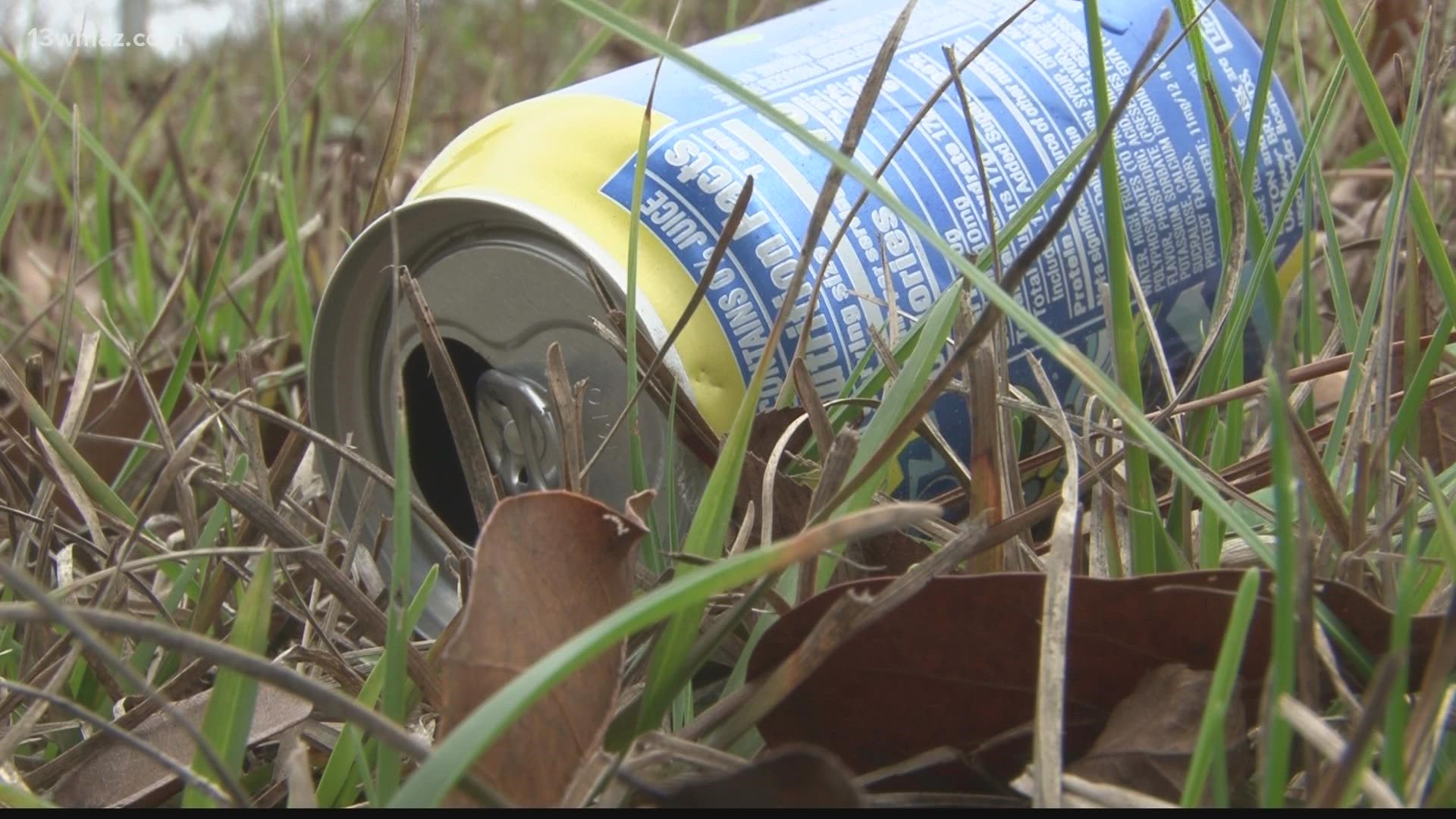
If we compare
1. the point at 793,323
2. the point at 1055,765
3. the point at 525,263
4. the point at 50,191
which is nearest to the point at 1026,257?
the point at 1055,765

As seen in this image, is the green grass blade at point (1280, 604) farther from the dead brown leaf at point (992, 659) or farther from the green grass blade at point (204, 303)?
the green grass blade at point (204, 303)

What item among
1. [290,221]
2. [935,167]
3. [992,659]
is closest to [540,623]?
[992,659]

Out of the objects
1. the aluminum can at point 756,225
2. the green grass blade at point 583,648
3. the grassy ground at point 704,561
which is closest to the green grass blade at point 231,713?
the grassy ground at point 704,561

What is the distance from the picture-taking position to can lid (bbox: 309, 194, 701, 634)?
0.75m

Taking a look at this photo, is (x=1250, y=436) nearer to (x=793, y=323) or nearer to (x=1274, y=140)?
(x=1274, y=140)

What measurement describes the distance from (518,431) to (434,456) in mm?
134

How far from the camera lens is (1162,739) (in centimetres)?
45

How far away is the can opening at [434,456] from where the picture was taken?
898 millimetres

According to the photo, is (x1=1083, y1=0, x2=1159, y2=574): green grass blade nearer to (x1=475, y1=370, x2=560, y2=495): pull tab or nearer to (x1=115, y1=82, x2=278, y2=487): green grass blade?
(x1=475, y1=370, x2=560, y2=495): pull tab

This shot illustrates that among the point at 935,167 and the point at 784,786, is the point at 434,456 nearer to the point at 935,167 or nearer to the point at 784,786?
the point at 935,167

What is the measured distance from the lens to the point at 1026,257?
1.43 ft

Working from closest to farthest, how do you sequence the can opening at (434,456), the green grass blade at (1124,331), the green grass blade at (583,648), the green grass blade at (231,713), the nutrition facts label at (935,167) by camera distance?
the green grass blade at (583,648)
the green grass blade at (231,713)
the green grass blade at (1124,331)
the nutrition facts label at (935,167)
the can opening at (434,456)

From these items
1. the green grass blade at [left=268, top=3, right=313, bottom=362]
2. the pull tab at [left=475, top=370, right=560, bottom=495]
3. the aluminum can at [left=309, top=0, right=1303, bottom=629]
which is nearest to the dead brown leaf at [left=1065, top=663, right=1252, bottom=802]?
the aluminum can at [left=309, top=0, right=1303, bottom=629]

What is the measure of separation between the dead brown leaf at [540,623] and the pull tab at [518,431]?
30 centimetres
